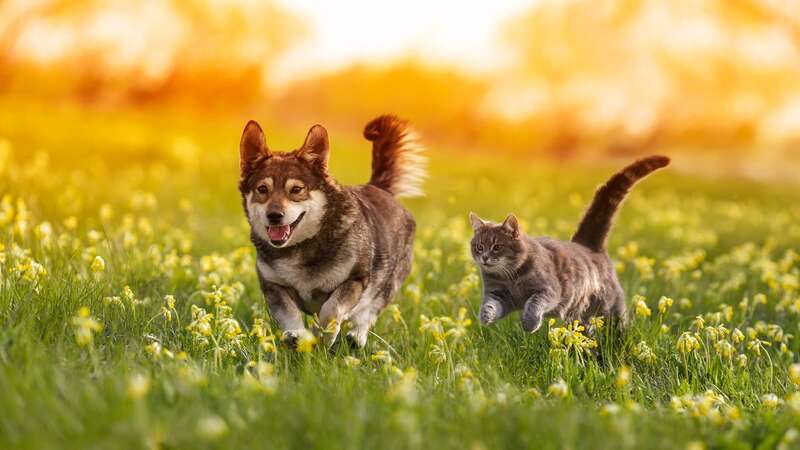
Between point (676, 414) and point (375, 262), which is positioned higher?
point (375, 262)

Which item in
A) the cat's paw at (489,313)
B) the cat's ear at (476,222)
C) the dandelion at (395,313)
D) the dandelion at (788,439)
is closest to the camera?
the dandelion at (788,439)

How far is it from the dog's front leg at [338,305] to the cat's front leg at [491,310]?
896 millimetres

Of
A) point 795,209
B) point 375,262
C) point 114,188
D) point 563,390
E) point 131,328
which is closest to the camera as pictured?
point 563,390

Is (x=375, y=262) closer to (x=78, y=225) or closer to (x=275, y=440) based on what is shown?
(x=275, y=440)

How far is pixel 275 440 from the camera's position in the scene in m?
3.89

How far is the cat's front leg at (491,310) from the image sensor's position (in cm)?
614

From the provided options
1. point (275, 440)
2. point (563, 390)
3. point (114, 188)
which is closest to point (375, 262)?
point (563, 390)

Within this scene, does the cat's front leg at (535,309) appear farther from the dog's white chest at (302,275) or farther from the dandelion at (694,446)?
the dandelion at (694,446)

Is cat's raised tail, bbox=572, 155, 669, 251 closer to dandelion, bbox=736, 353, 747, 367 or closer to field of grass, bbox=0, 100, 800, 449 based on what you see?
field of grass, bbox=0, 100, 800, 449

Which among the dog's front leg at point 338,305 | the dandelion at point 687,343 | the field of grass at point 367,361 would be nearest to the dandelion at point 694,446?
the field of grass at point 367,361

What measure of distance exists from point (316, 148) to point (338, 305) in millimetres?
1109

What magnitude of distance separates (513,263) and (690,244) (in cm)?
702

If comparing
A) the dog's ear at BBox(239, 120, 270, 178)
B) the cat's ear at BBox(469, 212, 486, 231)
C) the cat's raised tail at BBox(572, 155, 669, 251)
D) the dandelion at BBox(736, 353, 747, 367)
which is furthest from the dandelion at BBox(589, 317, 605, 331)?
the dog's ear at BBox(239, 120, 270, 178)

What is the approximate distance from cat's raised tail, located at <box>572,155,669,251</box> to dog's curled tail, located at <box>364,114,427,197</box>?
142 cm
